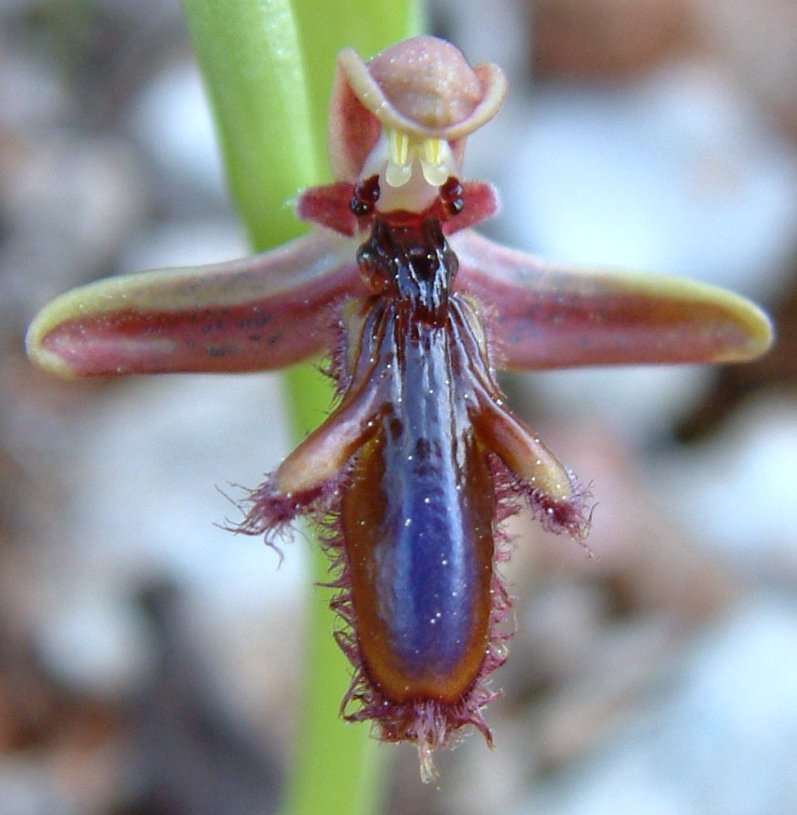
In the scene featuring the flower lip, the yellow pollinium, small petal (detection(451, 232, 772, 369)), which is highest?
the flower lip

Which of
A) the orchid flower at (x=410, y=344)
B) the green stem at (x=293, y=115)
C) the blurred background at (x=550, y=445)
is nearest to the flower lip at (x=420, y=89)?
the orchid flower at (x=410, y=344)

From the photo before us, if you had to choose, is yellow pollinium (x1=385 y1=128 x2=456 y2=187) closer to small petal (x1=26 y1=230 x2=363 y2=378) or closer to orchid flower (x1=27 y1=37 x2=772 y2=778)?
orchid flower (x1=27 y1=37 x2=772 y2=778)

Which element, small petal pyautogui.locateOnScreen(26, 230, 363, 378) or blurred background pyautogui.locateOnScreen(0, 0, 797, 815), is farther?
blurred background pyautogui.locateOnScreen(0, 0, 797, 815)

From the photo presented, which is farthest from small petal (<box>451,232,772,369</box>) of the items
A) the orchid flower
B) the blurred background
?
the blurred background

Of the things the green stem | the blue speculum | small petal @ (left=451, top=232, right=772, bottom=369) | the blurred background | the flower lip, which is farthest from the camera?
the blurred background

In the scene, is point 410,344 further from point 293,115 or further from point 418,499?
point 293,115

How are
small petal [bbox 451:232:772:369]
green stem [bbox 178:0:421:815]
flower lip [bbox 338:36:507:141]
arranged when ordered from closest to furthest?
1. flower lip [bbox 338:36:507:141]
2. green stem [bbox 178:0:421:815]
3. small petal [bbox 451:232:772:369]
